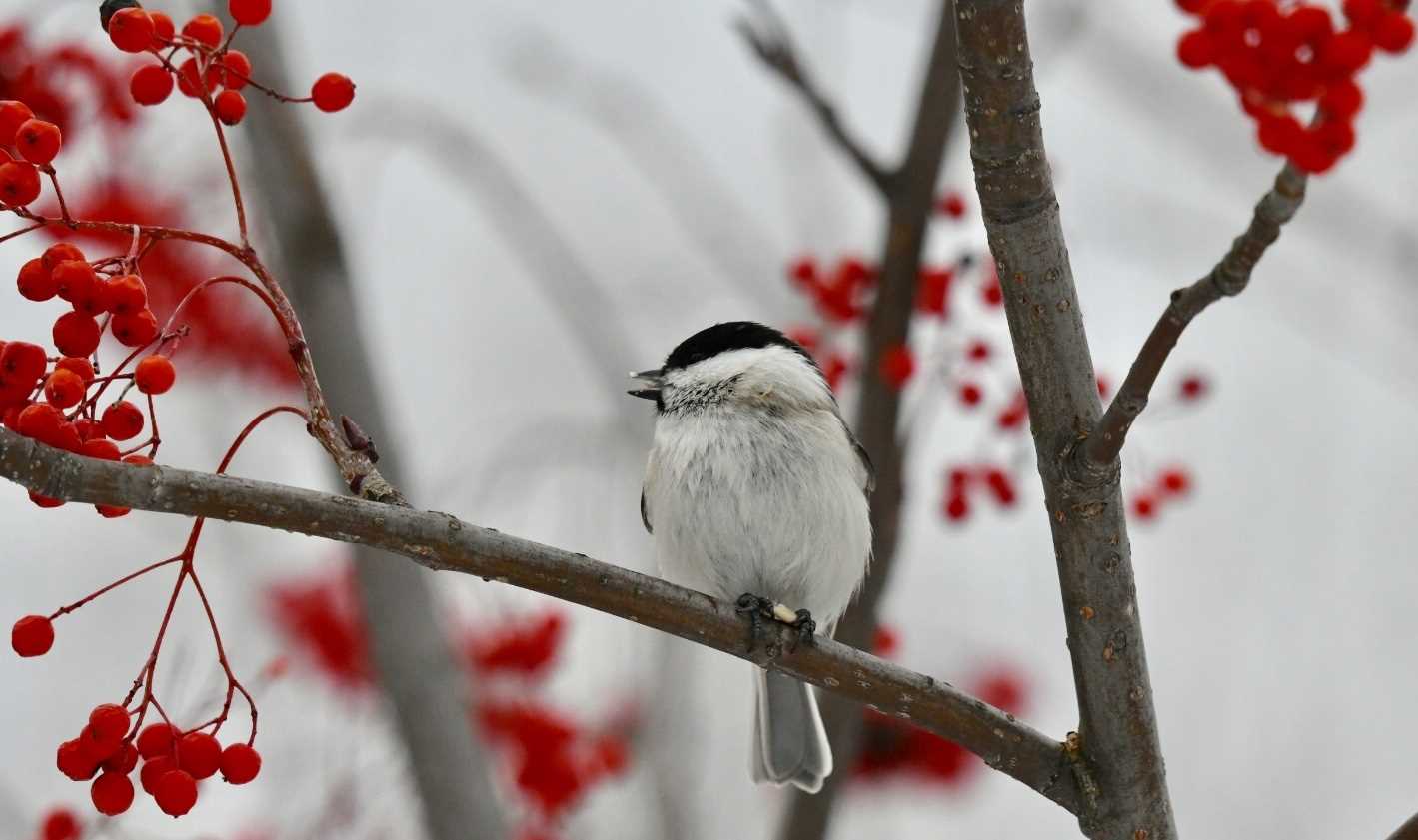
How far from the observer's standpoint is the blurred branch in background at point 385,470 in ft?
8.97

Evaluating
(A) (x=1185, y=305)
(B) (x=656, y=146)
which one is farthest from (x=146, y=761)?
(B) (x=656, y=146)

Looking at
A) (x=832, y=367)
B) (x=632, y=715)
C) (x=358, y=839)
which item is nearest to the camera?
(x=832, y=367)

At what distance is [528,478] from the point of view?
4156mm

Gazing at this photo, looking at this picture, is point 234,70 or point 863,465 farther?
point 863,465

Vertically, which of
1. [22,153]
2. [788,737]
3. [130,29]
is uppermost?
[788,737]

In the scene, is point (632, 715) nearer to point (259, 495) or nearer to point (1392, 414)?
point (259, 495)

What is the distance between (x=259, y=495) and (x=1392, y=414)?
21.2 ft

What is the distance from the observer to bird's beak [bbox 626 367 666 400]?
2798 mm

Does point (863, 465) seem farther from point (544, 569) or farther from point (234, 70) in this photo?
point (234, 70)

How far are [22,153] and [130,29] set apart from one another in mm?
159

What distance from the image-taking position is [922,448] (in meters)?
4.90

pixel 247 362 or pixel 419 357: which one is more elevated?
pixel 419 357

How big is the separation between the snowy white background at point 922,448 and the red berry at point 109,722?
296cm

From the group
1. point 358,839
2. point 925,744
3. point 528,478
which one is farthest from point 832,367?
point 358,839
